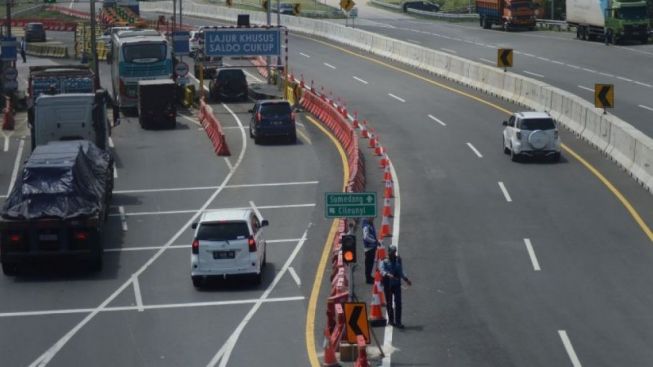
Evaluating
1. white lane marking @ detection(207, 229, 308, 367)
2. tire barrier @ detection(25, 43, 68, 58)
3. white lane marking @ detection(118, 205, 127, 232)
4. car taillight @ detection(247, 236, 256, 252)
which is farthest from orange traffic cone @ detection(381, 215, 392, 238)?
tire barrier @ detection(25, 43, 68, 58)

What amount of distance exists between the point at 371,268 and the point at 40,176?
30.3 ft

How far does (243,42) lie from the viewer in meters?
63.8

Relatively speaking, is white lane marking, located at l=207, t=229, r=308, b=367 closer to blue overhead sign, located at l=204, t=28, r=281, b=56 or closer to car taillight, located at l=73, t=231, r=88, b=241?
car taillight, located at l=73, t=231, r=88, b=241

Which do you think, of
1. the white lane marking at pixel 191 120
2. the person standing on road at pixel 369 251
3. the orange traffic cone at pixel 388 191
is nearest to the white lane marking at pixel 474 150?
the orange traffic cone at pixel 388 191

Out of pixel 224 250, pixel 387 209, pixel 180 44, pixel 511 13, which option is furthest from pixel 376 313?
pixel 511 13

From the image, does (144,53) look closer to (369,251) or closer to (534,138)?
(534,138)

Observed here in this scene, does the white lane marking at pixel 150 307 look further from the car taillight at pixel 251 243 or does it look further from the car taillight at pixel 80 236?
the car taillight at pixel 80 236

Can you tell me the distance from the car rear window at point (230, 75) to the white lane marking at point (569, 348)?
41.3 metres

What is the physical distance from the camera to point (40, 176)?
32.8 meters

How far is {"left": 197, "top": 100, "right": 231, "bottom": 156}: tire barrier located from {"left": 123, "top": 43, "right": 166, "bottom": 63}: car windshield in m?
3.78

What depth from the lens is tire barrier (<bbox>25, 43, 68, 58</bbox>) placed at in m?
94.7

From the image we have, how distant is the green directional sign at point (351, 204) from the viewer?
2522 centimetres

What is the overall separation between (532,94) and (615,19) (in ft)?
95.2

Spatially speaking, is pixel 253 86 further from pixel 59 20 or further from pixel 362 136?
pixel 59 20
